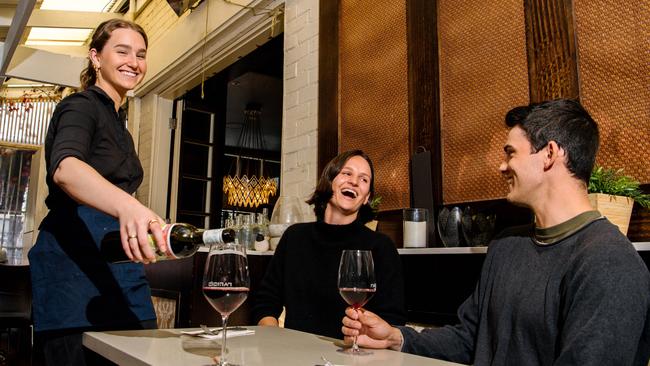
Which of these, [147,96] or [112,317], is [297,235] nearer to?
[112,317]

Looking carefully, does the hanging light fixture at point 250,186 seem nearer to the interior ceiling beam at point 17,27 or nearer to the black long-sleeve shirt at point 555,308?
the interior ceiling beam at point 17,27

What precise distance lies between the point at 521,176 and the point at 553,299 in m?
0.36

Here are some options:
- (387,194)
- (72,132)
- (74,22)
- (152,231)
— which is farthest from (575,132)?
(74,22)

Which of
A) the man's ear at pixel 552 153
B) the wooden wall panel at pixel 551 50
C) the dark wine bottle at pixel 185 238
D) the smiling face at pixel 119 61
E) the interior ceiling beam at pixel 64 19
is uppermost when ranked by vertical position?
the interior ceiling beam at pixel 64 19

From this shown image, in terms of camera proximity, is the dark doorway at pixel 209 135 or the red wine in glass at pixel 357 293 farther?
the dark doorway at pixel 209 135

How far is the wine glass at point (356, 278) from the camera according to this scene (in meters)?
1.24

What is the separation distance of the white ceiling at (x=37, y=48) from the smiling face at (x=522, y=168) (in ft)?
6.64

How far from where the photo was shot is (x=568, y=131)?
144cm

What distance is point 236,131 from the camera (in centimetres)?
891

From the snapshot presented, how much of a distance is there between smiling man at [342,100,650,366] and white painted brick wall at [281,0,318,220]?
188cm

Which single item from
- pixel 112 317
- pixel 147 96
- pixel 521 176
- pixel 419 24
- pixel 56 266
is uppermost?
pixel 147 96

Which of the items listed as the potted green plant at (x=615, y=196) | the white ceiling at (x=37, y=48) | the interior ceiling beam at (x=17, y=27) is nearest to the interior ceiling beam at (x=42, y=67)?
the white ceiling at (x=37, y=48)

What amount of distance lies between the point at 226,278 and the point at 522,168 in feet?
2.79

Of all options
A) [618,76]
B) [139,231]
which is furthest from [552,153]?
[139,231]
